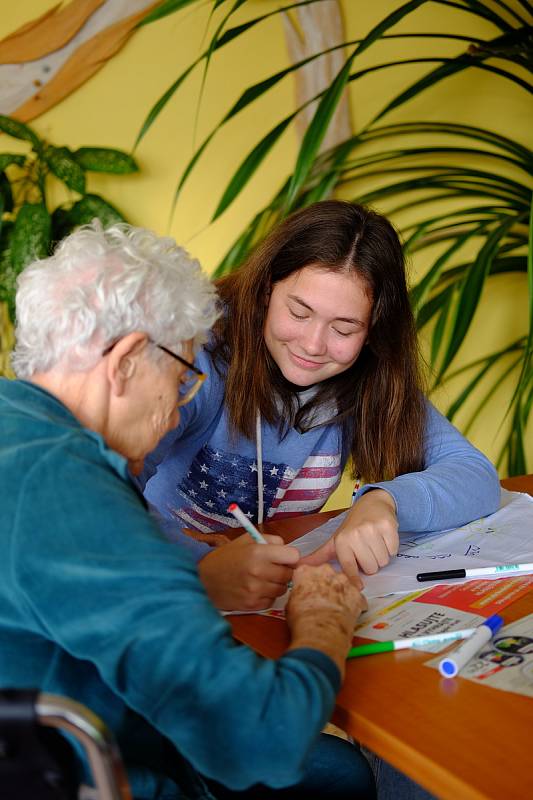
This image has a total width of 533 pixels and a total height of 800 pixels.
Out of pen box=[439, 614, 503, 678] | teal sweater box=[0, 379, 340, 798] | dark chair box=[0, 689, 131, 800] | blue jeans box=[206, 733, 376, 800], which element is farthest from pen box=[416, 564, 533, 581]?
dark chair box=[0, 689, 131, 800]

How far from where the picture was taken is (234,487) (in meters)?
1.52

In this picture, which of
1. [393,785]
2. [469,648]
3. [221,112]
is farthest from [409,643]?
[221,112]

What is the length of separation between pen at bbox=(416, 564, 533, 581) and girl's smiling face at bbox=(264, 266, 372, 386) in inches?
17.7

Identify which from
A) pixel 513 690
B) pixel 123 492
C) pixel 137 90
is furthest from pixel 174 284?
pixel 137 90

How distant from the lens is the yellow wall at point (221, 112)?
2.73m

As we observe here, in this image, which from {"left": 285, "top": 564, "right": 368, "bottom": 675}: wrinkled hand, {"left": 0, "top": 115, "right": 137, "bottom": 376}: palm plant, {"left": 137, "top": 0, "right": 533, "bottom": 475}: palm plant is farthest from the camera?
{"left": 0, "top": 115, "right": 137, "bottom": 376}: palm plant

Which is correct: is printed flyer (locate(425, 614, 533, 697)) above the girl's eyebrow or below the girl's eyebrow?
below

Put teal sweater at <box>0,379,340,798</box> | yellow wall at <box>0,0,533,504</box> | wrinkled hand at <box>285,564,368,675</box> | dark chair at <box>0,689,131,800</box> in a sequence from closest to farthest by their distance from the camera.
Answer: dark chair at <box>0,689,131,800</box>, teal sweater at <box>0,379,340,798</box>, wrinkled hand at <box>285,564,368,675</box>, yellow wall at <box>0,0,533,504</box>

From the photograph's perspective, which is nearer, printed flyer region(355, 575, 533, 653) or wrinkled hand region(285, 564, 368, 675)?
wrinkled hand region(285, 564, 368, 675)

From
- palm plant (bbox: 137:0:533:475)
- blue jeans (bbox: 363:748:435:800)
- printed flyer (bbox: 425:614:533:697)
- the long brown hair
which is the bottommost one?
blue jeans (bbox: 363:748:435:800)

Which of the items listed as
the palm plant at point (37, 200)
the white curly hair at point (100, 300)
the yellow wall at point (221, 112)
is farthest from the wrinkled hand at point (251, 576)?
the yellow wall at point (221, 112)

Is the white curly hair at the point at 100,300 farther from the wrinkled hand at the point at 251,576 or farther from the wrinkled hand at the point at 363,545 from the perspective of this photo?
the wrinkled hand at the point at 363,545

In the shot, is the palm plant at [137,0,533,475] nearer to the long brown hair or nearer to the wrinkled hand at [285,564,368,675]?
the long brown hair

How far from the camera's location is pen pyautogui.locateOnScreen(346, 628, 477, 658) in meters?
0.90
